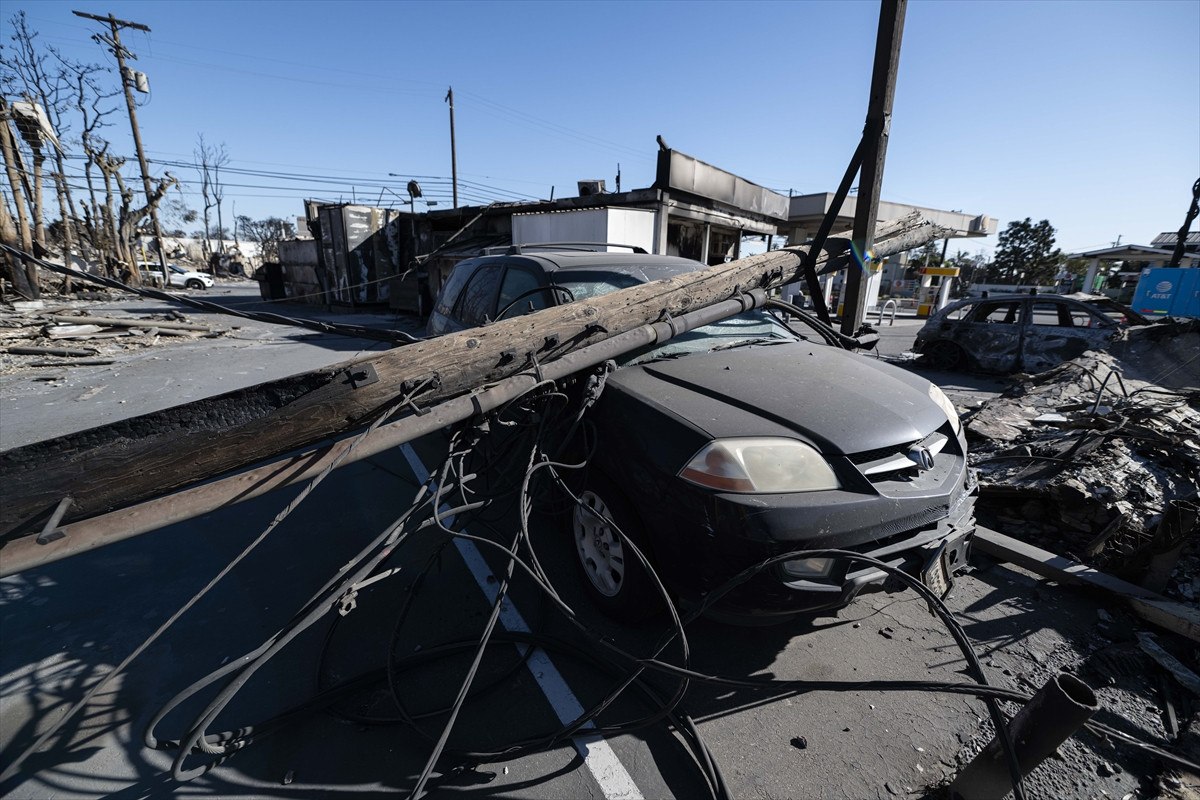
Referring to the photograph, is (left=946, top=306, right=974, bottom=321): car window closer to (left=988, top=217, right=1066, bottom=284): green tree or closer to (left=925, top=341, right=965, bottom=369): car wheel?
(left=925, top=341, right=965, bottom=369): car wheel

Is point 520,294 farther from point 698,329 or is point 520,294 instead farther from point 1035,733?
point 1035,733

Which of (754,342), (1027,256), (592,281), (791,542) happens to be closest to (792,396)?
→ (791,542)

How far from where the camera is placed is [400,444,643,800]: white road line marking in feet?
6.41

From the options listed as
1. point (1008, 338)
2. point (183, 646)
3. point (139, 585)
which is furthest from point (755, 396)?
point (1008, 338)

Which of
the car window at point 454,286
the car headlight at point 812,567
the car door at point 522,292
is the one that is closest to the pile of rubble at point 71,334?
Answer: the car window at point 454,286

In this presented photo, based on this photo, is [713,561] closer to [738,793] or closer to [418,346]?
[738,793]

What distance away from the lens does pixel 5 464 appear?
1.59 m

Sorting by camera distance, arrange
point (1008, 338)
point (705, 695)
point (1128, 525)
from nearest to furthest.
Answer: point (705, 695)
point (1128, 525)
point (1008, 338)

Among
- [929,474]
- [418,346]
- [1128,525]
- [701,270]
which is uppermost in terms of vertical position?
[701,270]

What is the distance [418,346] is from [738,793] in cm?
228

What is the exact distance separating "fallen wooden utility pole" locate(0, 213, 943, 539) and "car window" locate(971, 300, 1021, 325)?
28.1 feet

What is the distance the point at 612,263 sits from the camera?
12.5 ft

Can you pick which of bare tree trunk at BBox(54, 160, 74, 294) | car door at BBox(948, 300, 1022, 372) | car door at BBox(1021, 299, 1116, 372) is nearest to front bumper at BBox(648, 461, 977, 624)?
car door at BBox(1021, 299, 1116, 372)

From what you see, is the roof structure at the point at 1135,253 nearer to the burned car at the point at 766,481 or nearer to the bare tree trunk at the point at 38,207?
the burned car at the point at 766,481
